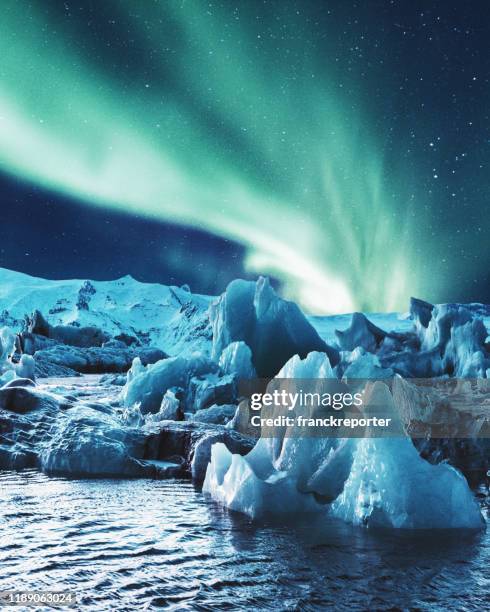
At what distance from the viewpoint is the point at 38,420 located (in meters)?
15.3

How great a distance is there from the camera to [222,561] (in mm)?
7164

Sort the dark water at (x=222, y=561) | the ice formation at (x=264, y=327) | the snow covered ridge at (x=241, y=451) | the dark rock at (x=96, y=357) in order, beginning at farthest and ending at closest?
the dark rock at (x=96, y=357) < the ice formation at (x=264, y=327) < the snow covered ridge at (x=241, y=451) < the dark water at (x=222, y=561)

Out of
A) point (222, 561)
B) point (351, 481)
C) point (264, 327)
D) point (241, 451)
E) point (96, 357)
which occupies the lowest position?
point (222, 561)

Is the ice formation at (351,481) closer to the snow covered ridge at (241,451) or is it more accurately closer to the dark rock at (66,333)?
the snow covered ridge at (241,451)

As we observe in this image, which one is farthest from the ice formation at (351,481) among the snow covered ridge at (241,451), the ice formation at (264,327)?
the ice formation at (264,327)

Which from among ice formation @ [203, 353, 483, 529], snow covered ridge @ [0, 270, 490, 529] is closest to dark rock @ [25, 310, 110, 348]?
snow covered ridge @ [0, 270, 490, 529]

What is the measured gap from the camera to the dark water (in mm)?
5930

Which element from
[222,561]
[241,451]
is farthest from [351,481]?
[241,451]

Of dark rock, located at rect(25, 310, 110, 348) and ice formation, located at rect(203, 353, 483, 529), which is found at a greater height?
dark rock, located at rect(25, 310, 110, 348)

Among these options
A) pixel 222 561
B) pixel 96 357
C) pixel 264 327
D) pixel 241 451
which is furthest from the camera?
pixel 96 357

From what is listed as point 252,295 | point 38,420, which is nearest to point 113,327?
point 252,295

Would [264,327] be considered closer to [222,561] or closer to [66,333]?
[222,561]

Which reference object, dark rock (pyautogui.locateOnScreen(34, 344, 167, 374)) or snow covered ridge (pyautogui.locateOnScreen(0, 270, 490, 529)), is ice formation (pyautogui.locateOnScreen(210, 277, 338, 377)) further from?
dark rock (pyautogui.locateOnScreen(34, 344, 167, 374))

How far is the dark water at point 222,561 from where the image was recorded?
19.5 ft
